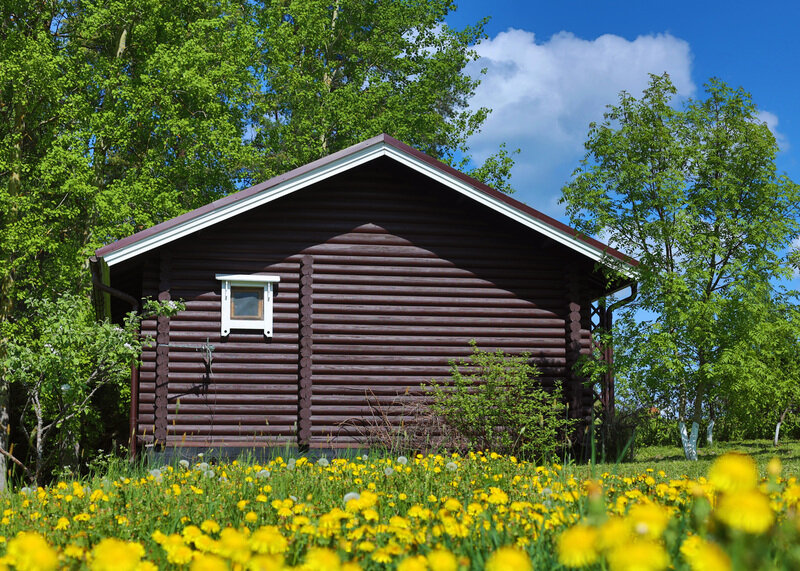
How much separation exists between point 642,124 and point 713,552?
47.4 feet

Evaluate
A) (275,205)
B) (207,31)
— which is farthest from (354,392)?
(207,31)

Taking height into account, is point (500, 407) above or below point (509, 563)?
below

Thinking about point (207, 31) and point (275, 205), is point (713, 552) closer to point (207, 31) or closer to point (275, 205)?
point (275, 205)

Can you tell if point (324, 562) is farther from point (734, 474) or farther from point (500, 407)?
point (500, 407)

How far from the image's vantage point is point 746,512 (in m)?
1.73

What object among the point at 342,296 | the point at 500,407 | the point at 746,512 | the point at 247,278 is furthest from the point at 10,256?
the point at 746,512

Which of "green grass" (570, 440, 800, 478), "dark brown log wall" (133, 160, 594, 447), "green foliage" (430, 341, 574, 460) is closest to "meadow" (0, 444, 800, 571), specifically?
"green grass" (570, 440, 800, 478)

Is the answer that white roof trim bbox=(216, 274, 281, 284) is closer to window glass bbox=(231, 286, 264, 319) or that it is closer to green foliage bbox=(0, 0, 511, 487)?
window glass bbox=(231, 286, 264, 319)

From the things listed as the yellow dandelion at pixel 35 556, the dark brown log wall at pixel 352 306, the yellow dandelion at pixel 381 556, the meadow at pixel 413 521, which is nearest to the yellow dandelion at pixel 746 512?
the meadow at pixel 413 521

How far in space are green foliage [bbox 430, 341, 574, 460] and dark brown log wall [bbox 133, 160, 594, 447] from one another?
0.68 meters

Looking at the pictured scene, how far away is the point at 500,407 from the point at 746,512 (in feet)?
35.3

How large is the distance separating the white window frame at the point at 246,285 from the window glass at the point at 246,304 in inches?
3.9

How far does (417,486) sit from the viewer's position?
577cm

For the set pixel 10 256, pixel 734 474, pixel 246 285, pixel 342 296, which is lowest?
pixel 734 474
